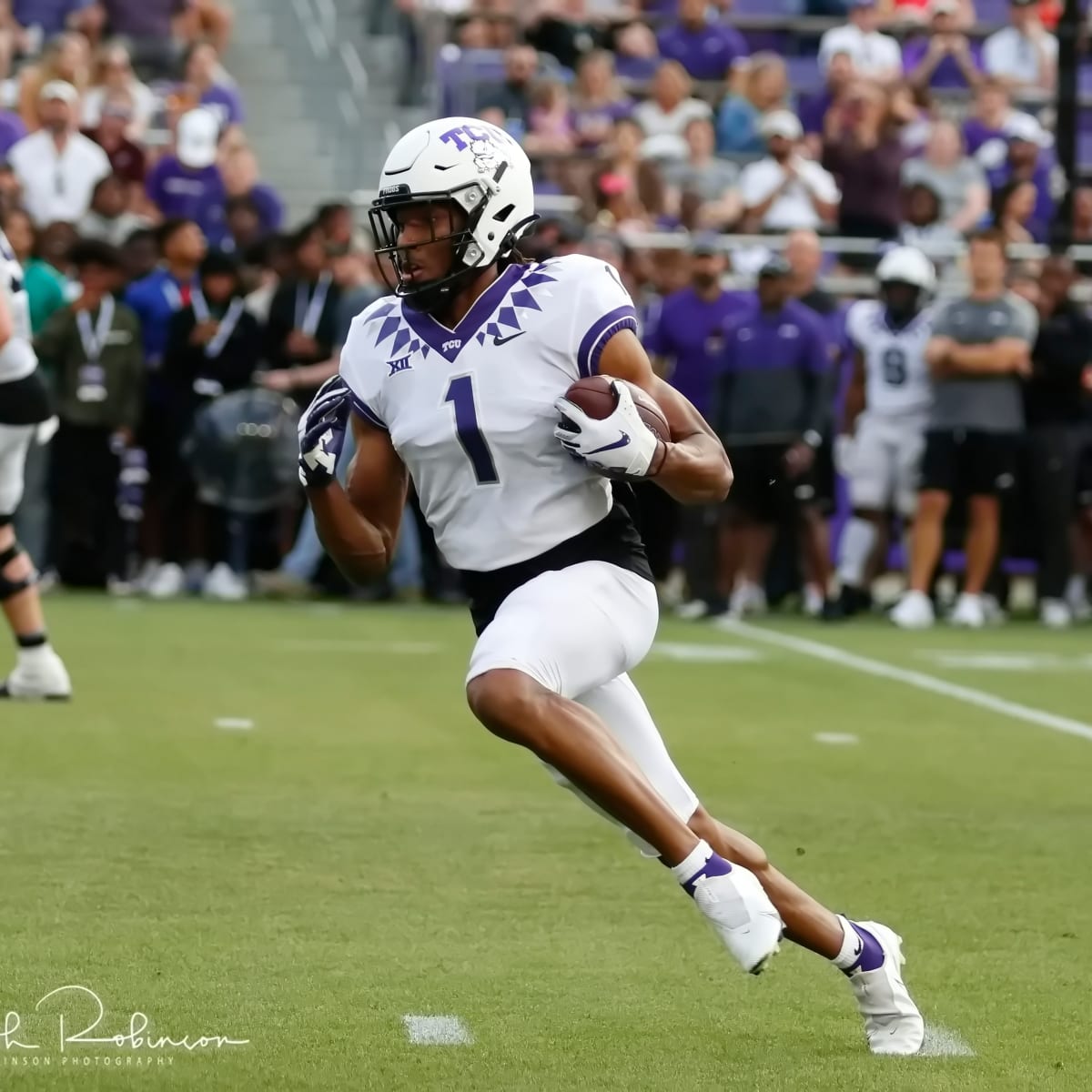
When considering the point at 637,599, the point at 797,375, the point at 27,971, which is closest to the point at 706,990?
the point at 637,599

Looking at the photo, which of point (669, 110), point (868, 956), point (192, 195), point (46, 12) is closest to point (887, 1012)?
point (868, 956)

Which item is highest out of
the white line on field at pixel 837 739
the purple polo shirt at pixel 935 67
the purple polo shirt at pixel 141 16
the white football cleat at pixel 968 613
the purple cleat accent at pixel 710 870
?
the purple polo shirt at pixel 141 16

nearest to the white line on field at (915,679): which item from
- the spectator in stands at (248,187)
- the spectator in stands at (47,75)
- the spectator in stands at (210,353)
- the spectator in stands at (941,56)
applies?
the spectator in stands at (210,353)

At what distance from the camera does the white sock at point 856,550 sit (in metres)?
14.8

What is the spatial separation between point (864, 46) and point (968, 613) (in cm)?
716

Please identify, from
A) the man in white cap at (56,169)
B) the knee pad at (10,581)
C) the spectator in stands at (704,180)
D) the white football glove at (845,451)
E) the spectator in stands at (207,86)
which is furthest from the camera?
the spectator in stands at (207,86)

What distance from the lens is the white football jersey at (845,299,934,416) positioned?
14.6 metres

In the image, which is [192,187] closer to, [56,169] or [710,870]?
[56,169]

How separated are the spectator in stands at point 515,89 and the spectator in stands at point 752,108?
1.62m

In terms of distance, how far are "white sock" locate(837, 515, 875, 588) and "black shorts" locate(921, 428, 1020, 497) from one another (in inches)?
20.8

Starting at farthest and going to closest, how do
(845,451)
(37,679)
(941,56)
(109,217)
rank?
(941,56)
(109,217)
(845,451)
(37,679)

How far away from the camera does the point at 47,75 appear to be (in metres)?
17.2

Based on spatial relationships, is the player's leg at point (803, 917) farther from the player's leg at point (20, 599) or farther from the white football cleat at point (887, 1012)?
the player's leg at point (20, 599)

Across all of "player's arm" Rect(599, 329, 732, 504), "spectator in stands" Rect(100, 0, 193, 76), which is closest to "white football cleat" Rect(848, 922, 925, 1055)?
"player's arm" Rect(599, 329, 732, 504)
